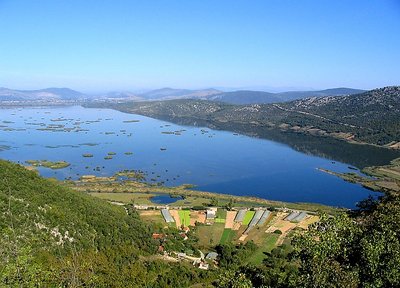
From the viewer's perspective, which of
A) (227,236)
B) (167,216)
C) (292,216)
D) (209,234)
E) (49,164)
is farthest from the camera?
(49,164)

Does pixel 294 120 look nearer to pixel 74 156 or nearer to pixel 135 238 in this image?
pixel 74 156

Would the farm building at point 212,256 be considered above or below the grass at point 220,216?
below

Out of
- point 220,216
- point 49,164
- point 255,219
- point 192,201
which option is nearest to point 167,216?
point 220,216

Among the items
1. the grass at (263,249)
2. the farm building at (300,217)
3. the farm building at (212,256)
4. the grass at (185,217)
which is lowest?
the grass at (263,249)

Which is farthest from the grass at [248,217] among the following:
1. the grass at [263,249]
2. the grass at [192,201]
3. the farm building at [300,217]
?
the grass at [192,201]

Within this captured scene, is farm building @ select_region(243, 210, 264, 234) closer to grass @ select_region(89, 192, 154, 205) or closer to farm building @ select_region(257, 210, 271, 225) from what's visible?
farm building @ select_region(257, 210, 271, 225)

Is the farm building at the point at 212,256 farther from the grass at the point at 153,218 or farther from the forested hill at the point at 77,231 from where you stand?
the grass at the point at 153,218

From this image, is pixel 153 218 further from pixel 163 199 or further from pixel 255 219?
pixel 255 219
